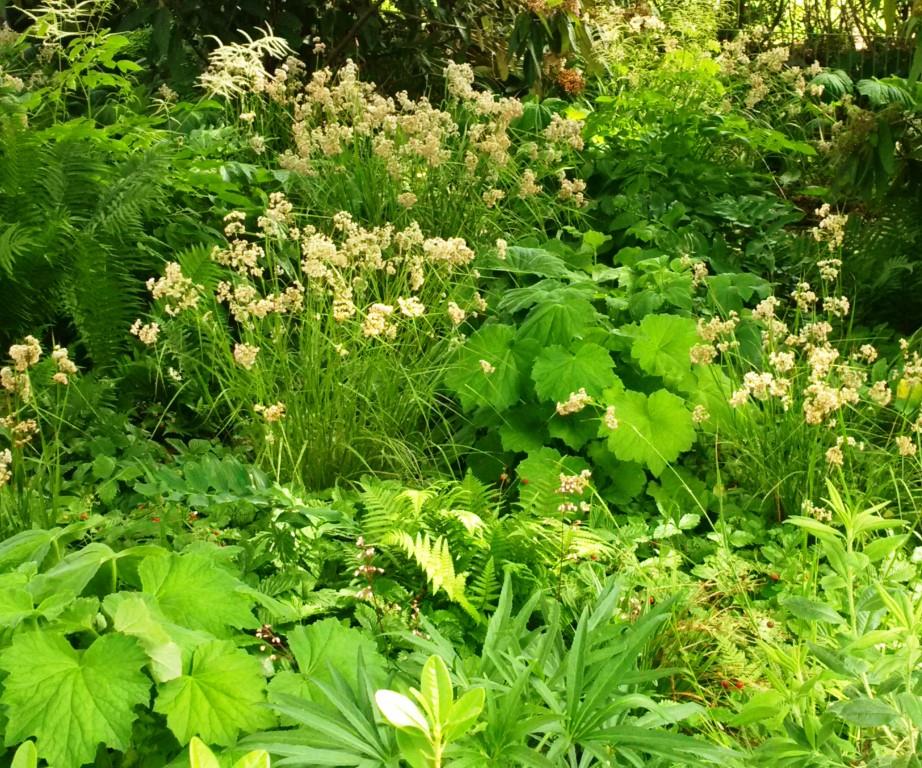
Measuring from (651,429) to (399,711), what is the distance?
6.97ft

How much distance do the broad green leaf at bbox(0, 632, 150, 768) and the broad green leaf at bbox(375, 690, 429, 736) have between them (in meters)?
0.63

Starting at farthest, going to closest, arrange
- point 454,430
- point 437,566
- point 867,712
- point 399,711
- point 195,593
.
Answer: point 454,430, point 437,566, point 195,593, point 867,712, point 399,711

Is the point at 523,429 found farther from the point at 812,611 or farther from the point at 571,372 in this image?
the point at 812,611

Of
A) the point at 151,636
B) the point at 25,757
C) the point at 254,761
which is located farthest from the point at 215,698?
the point at 254,761

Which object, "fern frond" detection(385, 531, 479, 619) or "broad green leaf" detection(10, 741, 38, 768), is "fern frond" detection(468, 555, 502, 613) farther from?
"broad green leaf" detection(10, 741, 38, 768)

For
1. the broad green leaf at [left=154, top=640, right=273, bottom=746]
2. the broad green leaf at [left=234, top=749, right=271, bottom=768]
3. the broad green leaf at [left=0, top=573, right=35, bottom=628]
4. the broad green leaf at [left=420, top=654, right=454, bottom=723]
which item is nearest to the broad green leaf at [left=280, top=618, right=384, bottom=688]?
the broad green leaf at [left=154, top=640, right=273, bottom=746]

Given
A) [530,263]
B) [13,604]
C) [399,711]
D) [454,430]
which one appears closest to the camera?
[399,711]

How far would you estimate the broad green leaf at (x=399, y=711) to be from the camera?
75 centimetres

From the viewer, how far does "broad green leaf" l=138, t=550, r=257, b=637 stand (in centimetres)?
148

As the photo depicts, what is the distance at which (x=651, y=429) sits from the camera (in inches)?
110

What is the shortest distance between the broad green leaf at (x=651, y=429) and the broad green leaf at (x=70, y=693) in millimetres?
1653

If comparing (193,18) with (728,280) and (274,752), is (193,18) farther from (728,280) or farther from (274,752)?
(274,752)

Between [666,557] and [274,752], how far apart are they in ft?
4.20

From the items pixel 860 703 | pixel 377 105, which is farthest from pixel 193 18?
pixel 860 703
